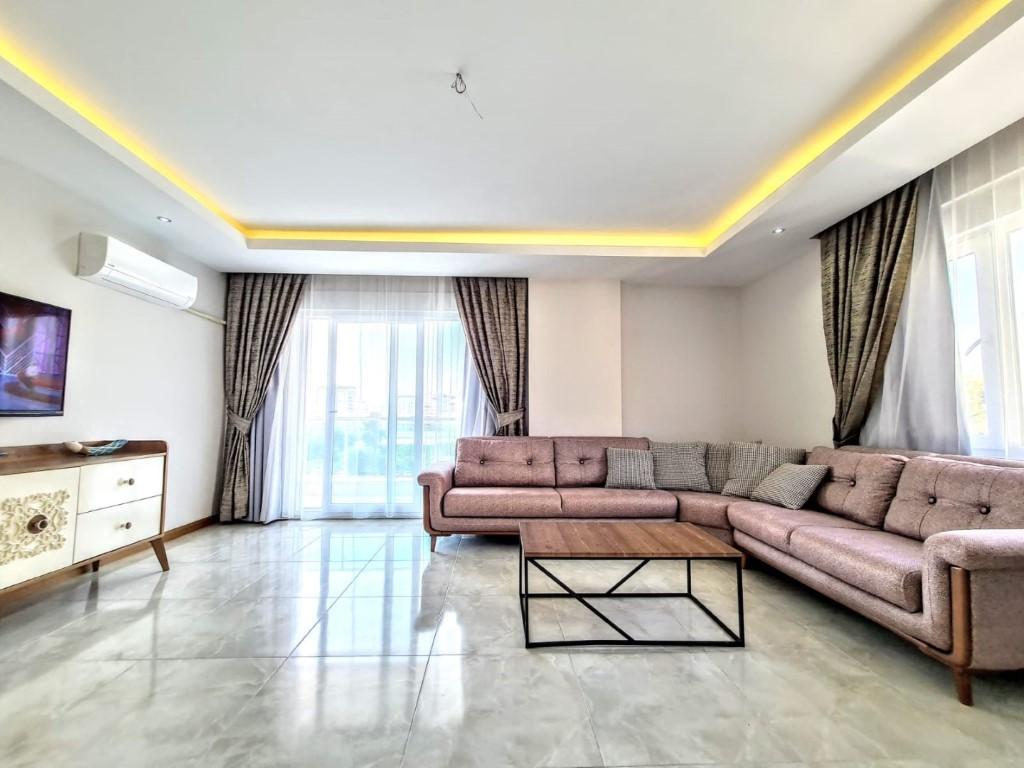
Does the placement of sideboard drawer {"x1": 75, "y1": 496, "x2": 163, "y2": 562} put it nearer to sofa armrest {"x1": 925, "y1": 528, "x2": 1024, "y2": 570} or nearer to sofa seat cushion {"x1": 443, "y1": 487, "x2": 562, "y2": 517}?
sofa seat cushion {"x1": 443, "y1": 487, "x2": 562, "y2": 517}

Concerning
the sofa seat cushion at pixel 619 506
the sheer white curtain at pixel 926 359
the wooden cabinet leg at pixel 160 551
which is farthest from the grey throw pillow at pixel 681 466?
the wooden cabinet leg at pixel 160 551

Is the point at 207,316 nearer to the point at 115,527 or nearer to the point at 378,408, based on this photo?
the point at 378,408

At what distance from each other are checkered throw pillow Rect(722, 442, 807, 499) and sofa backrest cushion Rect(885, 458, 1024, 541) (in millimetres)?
948

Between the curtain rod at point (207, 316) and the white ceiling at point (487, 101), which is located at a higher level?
the white ceiling at point (487, 101)

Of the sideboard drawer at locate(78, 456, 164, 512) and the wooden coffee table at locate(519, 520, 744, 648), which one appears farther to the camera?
the sideboard drawer at locate(78, 456, 164, 512)

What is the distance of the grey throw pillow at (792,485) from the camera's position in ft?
9.62

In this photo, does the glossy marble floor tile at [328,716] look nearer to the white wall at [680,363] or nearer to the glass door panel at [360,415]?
the glass door panel at [360,415]

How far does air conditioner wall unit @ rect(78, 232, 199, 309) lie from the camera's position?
9.12 ft

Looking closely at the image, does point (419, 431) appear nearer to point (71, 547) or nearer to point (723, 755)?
point (71, 547)

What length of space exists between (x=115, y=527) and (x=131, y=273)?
5.45 feet

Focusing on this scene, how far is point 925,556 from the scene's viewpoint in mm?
1698

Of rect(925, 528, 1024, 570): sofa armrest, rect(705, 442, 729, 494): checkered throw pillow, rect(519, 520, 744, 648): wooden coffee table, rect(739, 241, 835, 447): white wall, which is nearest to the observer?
rect(925, 528, 1024, 570): sofa armrest

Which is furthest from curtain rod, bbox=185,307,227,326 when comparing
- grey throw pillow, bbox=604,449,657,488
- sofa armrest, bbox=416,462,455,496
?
grey throw pillow, bbox=604,449,657,488

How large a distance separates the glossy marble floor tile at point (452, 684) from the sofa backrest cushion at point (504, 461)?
1205 mm
